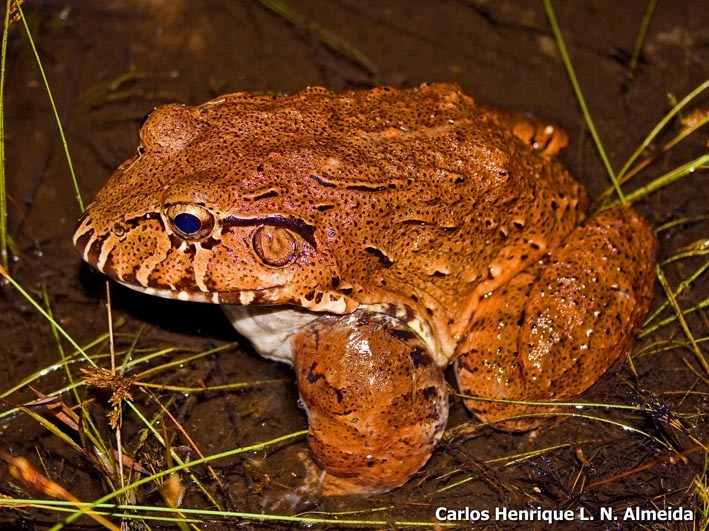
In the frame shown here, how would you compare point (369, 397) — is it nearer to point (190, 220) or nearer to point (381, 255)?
point (381, 255)

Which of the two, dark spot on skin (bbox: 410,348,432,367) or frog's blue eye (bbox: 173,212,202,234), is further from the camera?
dark spot on skin (bbox: 410,348,432,367)

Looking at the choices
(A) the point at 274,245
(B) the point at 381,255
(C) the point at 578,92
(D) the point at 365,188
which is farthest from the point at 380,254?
(C) the point at 578,92

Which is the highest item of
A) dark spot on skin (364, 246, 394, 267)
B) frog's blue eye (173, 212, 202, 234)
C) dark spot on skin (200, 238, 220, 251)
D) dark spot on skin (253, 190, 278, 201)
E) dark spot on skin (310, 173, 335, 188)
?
dark spot on skin (310, 173, 335, 188)

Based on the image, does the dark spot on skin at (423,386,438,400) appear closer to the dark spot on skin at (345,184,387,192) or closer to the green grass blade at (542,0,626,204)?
the dark spot on skin at (345,184,387,192)

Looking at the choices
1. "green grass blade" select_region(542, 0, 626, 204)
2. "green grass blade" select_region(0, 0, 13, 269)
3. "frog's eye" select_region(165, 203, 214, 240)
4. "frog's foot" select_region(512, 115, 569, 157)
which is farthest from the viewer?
"green grass blade" select_region(542, 0, 626, 204)

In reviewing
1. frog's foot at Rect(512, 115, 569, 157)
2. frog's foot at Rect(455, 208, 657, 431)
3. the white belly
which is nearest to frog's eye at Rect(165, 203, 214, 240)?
the white belly

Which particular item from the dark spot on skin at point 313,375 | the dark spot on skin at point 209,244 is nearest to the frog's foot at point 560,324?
the dark spot on skin at point 313,375

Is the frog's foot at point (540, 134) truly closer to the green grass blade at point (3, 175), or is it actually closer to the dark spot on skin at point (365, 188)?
the dark spot on skin at point (365, 188)

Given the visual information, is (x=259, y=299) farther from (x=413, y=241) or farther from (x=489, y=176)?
(x=489, y=176)
